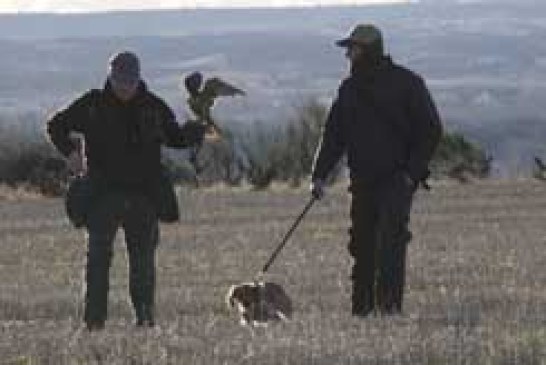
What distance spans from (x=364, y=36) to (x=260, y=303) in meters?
1.92

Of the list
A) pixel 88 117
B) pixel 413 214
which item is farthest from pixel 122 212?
pixel 413 214

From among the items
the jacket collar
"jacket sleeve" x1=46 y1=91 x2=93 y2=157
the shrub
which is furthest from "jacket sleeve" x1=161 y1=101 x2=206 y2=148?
the shrub

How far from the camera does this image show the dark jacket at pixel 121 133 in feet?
40.7

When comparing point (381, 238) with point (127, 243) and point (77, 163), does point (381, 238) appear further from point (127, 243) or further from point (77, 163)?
point (77, 163)

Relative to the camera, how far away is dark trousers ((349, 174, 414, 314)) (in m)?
13.1

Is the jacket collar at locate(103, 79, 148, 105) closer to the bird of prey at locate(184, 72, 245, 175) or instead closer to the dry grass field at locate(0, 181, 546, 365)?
the bird of prey at locate(184, 72, 245, 175)

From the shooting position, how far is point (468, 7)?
153750mm

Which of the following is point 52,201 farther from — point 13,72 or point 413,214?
point 13,72

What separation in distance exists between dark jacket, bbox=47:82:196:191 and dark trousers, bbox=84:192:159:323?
0.13 metres

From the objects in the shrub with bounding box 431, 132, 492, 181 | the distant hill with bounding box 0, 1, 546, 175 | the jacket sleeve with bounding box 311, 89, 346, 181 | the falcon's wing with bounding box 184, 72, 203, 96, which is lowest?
the distant hill with bounding box 0, 1, 546, 175

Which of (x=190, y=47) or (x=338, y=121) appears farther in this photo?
(x=190, y=47)

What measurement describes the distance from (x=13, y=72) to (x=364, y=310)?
298ft

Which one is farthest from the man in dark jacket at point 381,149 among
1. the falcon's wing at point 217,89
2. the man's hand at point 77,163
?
the man's hand at point 77,163

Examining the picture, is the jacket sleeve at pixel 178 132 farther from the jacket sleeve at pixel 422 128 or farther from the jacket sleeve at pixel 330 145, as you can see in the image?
the jacket sleeve at pixel 422 128
